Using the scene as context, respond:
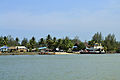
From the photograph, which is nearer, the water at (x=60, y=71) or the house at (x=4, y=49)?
the water at (x=60, y=71)

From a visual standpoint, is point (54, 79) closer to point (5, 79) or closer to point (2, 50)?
point (5, 79)

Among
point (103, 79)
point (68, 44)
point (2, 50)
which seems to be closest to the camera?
point (103, 79)

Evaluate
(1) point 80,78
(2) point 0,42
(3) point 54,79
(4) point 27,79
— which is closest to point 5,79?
(4) point 27,79

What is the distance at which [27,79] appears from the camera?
115ft

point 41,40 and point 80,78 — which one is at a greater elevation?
point 41,40

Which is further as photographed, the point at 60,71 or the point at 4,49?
the point at 4,49

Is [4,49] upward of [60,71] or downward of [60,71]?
upward

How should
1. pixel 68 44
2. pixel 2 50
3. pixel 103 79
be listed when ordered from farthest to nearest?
pixel 68 44 → pixel 2 50 → pixel 103 79

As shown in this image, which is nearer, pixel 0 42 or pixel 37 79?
pixel 37 79

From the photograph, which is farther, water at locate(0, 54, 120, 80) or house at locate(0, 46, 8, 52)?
house at locate(0, 46, 8, 52)

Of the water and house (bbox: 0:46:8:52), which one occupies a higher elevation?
house (bbox: 0:46:8:52)

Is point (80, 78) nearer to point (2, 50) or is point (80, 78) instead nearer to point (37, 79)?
point (37, 79)

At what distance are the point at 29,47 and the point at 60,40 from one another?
980 inches

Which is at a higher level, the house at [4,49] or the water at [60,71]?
the house at [4,49]
